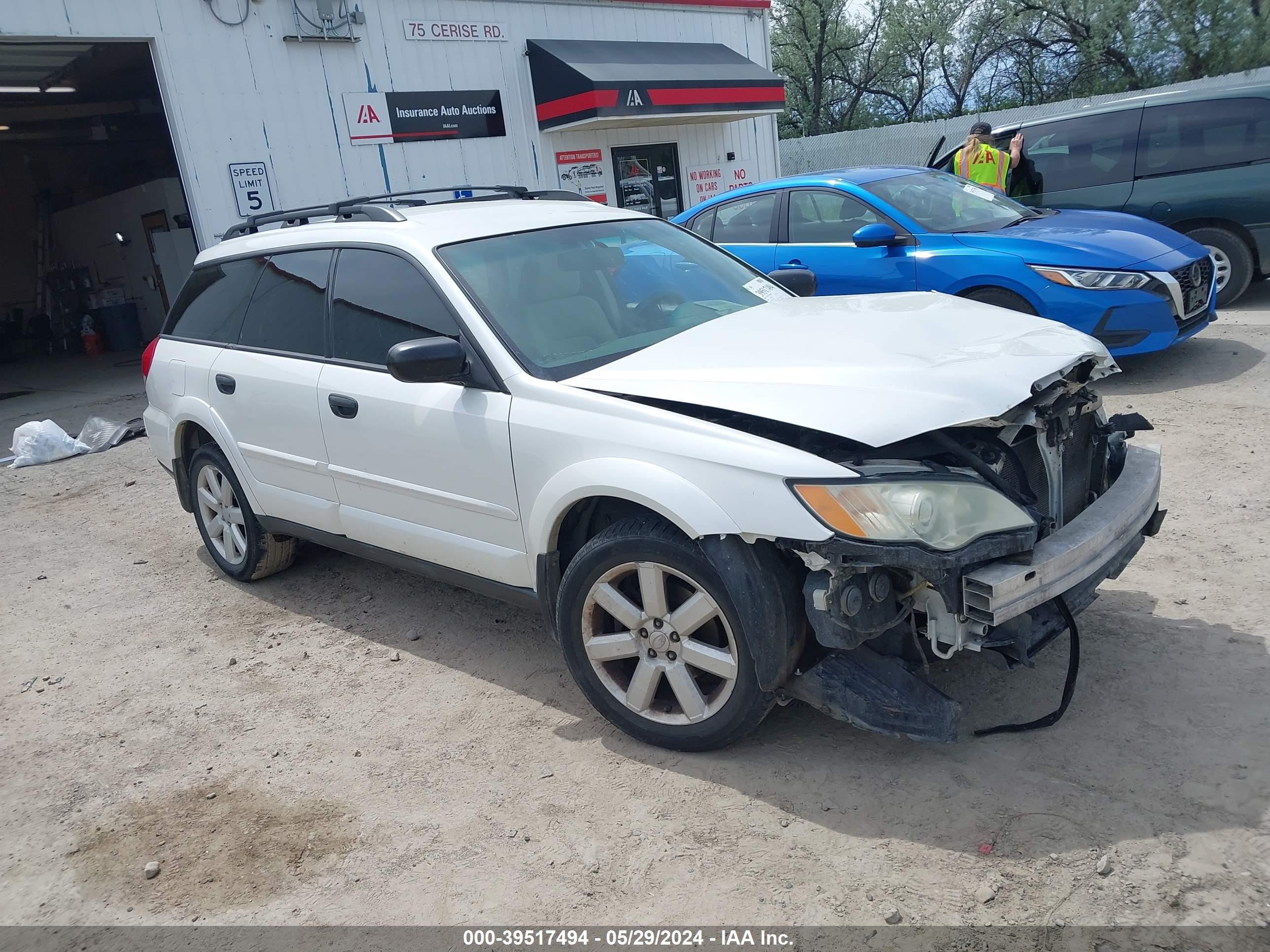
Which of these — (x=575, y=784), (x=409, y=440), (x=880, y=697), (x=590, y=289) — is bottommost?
(x=575, y=784)

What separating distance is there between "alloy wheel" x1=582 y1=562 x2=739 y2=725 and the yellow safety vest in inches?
291

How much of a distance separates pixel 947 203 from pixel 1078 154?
2532 millimetres

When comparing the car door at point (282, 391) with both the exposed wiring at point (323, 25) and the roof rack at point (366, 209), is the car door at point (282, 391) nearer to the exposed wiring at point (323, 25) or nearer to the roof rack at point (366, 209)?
the roof rack at point (366, 209)

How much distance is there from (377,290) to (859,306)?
1.99 m

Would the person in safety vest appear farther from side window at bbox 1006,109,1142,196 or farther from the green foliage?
the green foliage

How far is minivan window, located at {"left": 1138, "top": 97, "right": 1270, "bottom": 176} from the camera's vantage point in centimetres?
811

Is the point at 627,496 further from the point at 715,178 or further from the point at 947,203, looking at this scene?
the point at 715,178

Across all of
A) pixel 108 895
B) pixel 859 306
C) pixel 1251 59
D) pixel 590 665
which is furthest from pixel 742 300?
pixel 1251 59

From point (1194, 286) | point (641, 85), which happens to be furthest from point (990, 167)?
point (641, 85)

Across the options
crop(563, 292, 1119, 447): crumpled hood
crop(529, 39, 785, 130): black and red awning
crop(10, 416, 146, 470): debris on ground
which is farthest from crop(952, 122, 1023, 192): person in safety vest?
crop(10, 416, 146, 470): debris on ground

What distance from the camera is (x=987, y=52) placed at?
27.3m

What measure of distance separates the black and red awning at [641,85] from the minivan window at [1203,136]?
631 centimetres

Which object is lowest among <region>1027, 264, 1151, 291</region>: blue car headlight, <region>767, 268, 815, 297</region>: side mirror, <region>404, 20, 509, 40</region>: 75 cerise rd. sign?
<region>1027, 264, 1151, 291</region>: blue car headlight

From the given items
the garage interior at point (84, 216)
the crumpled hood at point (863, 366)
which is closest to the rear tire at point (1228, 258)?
the crumpled hood at point (863, 366)
